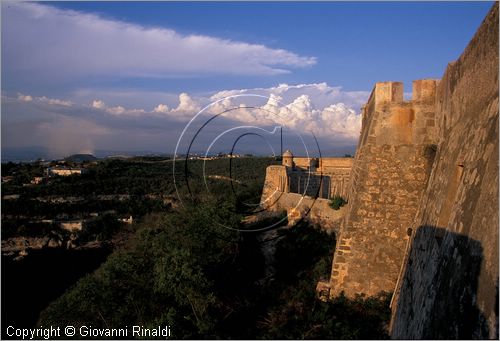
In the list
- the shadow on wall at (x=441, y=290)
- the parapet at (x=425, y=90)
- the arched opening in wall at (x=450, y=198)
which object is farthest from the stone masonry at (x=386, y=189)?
the arched opening in wall at (x=450, y=198)

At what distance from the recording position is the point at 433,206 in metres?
5.77

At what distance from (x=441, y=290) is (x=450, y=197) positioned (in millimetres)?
1447

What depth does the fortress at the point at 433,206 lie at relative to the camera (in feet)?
11.3

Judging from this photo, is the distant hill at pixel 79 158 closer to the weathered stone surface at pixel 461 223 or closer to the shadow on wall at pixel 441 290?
the weathered stone surface at pixel 461 223

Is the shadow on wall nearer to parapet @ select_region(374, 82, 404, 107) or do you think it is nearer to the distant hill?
parapet @ select_region(374, 82, 404, 107)

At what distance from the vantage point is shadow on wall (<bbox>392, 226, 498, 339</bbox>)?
3.27 meters

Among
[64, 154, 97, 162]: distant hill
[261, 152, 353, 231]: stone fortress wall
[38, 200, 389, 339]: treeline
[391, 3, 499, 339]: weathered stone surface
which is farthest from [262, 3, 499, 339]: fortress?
[64, 154, 97, 162]: distant hill

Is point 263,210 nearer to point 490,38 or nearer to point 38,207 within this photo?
point 490,38

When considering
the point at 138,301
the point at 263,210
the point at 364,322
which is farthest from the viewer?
the point at 263,210

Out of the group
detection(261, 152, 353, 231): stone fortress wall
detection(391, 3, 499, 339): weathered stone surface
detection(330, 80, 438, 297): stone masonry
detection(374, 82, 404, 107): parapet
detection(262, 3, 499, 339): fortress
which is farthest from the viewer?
detection(261, 152, 353, 231): stone fortress wall

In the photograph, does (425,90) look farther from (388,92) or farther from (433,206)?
(433,206)

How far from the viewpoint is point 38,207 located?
3178cm

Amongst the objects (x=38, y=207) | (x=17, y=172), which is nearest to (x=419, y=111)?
(x=38, y=207)

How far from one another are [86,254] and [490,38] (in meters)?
26.9
